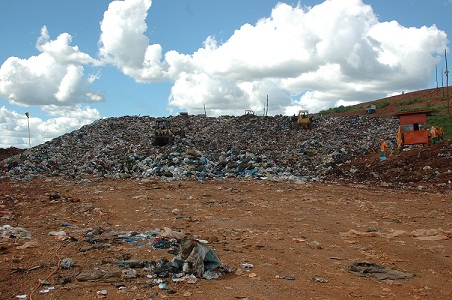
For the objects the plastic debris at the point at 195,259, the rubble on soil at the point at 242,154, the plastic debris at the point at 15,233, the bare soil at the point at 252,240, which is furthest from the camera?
the rubble on soil at the point at 242,154

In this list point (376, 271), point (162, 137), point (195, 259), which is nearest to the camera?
point (195, 259)

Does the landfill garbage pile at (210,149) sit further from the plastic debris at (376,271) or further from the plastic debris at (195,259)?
the plastic debris at (195,259)

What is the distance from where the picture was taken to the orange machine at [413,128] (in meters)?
14.7

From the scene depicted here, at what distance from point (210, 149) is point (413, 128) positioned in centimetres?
932

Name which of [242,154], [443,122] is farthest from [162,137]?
[443,122]

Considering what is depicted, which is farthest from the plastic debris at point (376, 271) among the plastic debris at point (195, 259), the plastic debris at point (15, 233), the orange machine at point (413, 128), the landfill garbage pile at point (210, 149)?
the orange machine at point (413, 128)

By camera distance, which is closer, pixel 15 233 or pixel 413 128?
pixel 15 233

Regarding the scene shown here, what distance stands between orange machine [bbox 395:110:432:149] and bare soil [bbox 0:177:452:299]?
213 inches

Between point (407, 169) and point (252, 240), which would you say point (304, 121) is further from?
point (252, 240)

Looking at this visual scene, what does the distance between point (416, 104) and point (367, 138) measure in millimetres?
16758

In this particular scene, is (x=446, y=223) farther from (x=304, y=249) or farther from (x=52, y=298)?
(x=52, y=298)

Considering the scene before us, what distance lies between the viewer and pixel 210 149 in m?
19.1

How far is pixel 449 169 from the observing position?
1155 cm

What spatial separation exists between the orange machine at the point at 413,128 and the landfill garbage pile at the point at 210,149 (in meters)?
1.43
